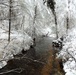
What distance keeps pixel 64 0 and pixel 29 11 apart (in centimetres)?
1232

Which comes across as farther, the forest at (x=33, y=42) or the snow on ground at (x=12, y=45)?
the snow on ground at (x=12, y=45)

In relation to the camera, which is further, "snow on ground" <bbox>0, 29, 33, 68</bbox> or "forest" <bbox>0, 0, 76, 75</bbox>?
"snow on ground" <bbox>0, 29, 33, 68</bbox>

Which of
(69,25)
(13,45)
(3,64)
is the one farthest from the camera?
(69,25)

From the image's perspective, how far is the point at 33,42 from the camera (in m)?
35.2

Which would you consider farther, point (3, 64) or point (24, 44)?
point (24, 44)

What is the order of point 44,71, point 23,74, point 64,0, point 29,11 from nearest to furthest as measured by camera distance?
point 23,74
point 44,71
point 29,11
point 64,0

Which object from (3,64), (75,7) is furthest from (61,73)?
(75,7)

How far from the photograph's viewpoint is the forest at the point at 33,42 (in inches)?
727

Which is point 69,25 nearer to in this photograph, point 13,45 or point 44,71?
point 13,45

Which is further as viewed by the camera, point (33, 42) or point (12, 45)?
point (33, 42)

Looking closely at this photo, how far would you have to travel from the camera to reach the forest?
18.5 meters

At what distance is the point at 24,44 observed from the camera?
94.4 feet

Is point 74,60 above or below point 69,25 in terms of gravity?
A: below

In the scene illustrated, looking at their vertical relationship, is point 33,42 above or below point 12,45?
below
